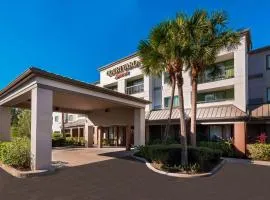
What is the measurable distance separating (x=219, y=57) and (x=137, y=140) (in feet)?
40.4

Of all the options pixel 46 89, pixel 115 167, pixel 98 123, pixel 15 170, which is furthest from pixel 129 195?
pixel 98 123

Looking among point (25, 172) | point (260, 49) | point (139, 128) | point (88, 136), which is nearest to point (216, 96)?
point (260, 49)

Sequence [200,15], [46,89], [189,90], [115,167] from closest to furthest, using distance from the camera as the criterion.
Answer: [46,89], [115,167], [200,15], [189,90]

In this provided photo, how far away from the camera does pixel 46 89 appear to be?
44.7 ft

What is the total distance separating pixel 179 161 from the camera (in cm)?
1566

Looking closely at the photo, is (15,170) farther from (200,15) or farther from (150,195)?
(200,15)

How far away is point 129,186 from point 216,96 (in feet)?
63.7

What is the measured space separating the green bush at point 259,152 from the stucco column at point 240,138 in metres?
0.60

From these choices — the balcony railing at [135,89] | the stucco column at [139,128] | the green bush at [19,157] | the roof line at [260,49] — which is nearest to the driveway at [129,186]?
the green bush at [19,157]

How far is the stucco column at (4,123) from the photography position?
71.1ft

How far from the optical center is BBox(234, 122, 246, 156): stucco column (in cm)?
2208

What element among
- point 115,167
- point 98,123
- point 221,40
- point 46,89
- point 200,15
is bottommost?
point 115,167

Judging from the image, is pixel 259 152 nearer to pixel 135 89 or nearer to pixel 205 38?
pixel 205 38

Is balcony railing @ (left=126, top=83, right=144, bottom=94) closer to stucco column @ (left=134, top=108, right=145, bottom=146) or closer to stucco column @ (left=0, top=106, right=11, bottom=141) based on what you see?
stucco column @ (left=134, top=108, right=145, bottom=146)
